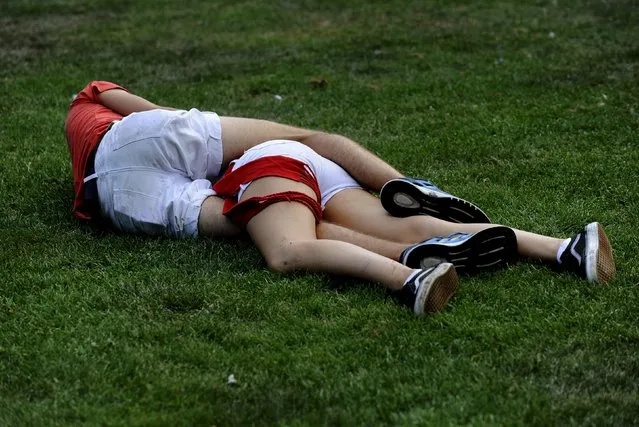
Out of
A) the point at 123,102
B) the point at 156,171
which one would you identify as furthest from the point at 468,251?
the point at 123,102

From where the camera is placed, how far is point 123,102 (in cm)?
535

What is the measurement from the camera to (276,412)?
10.6ft

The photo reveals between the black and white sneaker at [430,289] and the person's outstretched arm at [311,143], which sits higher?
the person's outstretched arm at [311,143]

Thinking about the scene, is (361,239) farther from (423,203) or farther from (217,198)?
(217,198)

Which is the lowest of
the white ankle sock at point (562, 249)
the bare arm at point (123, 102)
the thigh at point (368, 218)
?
the white ankle sock at point (562, 249)

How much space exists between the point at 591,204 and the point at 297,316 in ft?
6.71

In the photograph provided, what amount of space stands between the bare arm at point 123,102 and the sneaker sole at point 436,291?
204cm

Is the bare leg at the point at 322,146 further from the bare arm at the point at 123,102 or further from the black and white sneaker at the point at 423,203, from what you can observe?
the bare arm at the point at 123,102

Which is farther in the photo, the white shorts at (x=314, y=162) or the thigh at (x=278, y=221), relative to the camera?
the white shorts at (x=314, y=162)

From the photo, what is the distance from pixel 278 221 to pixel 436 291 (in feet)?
2.76

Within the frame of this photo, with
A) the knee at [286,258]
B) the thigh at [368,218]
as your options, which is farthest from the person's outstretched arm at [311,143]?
the knee at [286,258]

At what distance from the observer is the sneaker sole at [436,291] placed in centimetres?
384

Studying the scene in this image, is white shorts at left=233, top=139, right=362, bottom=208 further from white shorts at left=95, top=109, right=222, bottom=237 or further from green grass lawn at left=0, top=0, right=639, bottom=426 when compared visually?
green grass lawn at left=0, top=0, right=639, bottom=426

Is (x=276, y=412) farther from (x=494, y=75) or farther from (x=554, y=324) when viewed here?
(x=494, y=75)
